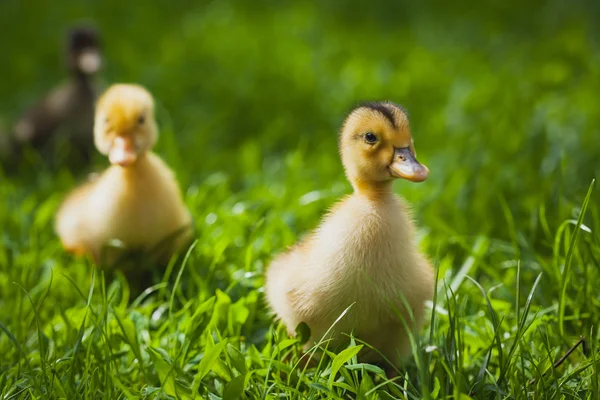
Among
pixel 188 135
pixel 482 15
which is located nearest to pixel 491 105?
pixel 188 135

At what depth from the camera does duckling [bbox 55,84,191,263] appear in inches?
90.7

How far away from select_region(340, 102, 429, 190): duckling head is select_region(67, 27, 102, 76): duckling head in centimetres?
215

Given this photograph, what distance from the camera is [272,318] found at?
2.13 meters

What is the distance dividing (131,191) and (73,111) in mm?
1484

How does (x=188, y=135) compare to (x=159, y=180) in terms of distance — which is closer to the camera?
(x=159, y=180)

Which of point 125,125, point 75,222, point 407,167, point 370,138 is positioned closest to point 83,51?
point 75,222

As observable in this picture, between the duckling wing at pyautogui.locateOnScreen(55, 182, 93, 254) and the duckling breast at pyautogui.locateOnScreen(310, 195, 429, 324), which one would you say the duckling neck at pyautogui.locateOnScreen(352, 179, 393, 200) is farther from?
the duckling wing at pyautogui.locateOnScreen(55, 182, 93, 254)

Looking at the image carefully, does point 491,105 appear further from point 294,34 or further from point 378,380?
point 378,380

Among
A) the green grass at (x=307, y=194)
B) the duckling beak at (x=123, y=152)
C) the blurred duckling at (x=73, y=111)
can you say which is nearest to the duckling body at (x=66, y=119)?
the blurred duckling at (x=73, y=111)

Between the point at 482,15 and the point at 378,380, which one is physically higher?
the point at 482,15

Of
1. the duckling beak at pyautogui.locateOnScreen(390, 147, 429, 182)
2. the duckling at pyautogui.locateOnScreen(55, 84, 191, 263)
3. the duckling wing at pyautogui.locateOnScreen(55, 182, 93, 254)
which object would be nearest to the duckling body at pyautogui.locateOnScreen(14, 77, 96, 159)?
the duckling wing at pyautogui.locateOnScreen(55, 182, 93, 254)

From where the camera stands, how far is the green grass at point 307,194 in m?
1.78

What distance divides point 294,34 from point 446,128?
1684mm

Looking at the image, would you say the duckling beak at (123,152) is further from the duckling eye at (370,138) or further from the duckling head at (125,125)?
the duckling eye at (370,138)
